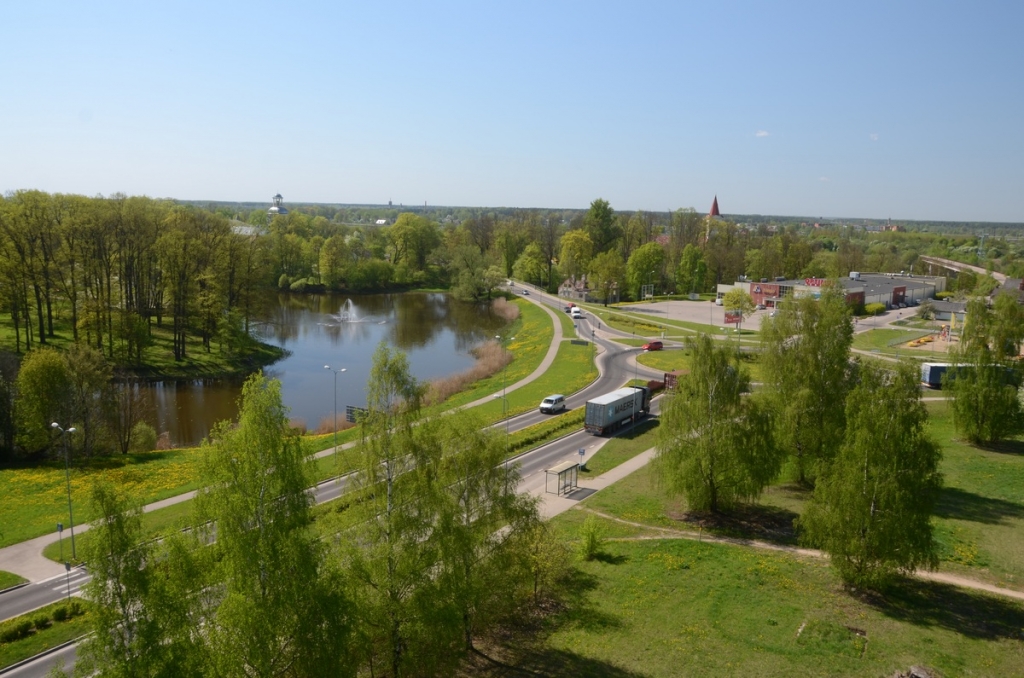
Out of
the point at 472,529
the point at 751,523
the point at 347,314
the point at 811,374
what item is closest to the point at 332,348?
the point at 347,314

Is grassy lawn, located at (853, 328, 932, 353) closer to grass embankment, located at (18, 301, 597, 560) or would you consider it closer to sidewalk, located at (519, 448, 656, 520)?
grass embankment, located at (18, 301, 597, 560)

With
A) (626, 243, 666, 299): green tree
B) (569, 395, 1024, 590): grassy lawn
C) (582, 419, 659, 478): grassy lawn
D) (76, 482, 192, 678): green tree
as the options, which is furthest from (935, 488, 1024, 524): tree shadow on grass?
(626, 243, 666, 299): green tree

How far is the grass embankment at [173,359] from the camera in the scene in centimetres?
6061

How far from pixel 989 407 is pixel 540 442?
89.8 feet

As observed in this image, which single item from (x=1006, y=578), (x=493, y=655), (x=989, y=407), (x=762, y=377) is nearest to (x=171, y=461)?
(x=493, y=655)

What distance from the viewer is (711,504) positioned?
110 ft

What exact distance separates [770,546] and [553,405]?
75.6ft

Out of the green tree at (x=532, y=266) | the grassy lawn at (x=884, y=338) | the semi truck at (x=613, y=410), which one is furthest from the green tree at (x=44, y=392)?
the green tree at (x=532, y=266)

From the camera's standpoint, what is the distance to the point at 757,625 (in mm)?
23188

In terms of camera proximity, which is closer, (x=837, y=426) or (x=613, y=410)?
(x=837, y=426)

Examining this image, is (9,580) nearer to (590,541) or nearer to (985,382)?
(590,541)

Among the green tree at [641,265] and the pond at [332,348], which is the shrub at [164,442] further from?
the green tree at [641,265]

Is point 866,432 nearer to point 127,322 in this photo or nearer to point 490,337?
point 127,322

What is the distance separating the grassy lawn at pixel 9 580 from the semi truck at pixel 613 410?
31.3 meters
